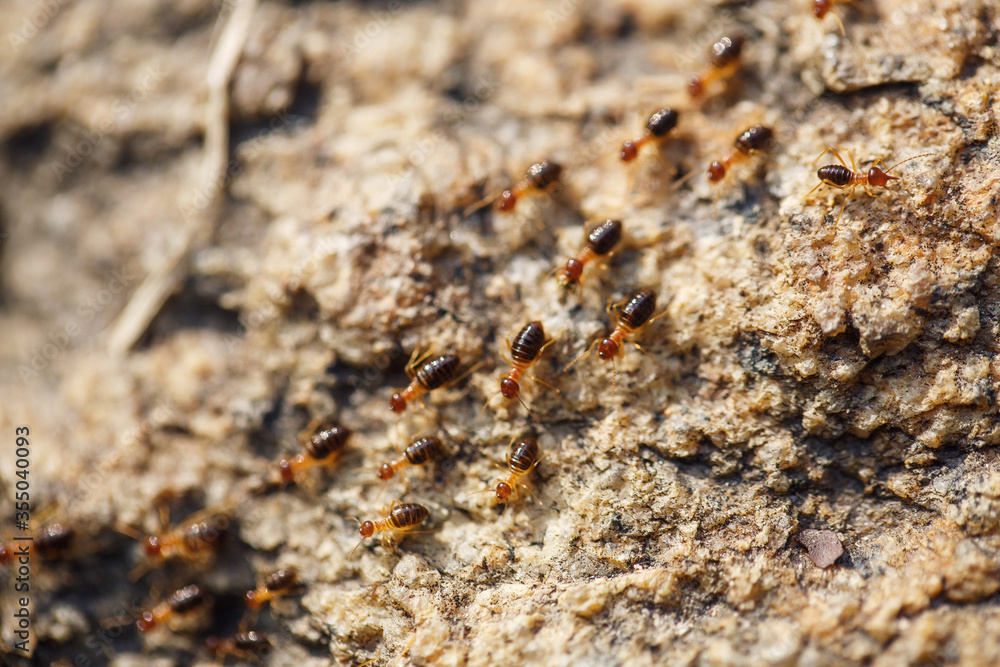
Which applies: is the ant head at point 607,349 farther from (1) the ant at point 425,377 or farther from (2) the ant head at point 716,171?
(2) the ant head at point 716,171

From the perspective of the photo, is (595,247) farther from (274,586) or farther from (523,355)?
(274,586)

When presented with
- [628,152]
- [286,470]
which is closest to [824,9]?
[628,152]

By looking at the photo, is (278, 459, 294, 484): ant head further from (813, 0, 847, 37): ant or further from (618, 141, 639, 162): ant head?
(813, 0, 847, 37): ant

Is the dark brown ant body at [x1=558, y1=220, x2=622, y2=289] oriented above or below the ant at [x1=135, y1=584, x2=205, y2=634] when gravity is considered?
above

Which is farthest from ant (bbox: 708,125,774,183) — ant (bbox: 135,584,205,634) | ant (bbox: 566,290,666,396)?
ant (bbox: 135,584,205,634)

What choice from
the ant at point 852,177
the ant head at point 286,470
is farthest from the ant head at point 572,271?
the ant head at point 286,470
